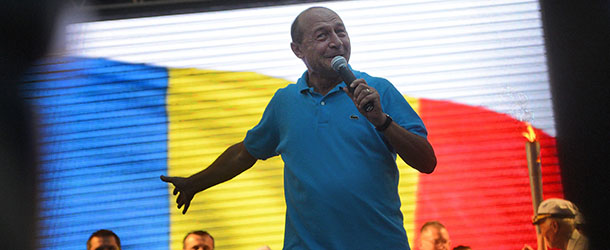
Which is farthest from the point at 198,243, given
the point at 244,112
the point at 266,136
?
the point at 266,136

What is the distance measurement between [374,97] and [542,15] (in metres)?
4.87

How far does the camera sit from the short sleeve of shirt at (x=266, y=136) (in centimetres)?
200

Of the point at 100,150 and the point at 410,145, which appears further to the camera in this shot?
the point at 100,150

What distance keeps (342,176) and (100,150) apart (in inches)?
184

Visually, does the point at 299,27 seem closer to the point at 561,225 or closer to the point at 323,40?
the point at 323,40

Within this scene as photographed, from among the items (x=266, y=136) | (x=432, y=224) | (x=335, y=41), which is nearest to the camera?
(x=335, y=41)

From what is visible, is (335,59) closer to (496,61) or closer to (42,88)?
(496,61)

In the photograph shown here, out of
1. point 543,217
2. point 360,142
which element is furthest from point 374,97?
point 543,217

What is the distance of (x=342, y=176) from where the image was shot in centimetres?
168

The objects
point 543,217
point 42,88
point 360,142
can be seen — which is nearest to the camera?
point 360,142

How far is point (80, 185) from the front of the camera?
18.9 feet

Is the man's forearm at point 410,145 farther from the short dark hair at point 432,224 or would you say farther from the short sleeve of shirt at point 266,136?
the short dark hair at point 432,224

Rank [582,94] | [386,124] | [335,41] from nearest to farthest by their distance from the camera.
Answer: [386,124], [335,41], [582,94]

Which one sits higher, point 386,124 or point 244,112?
point 244,112
